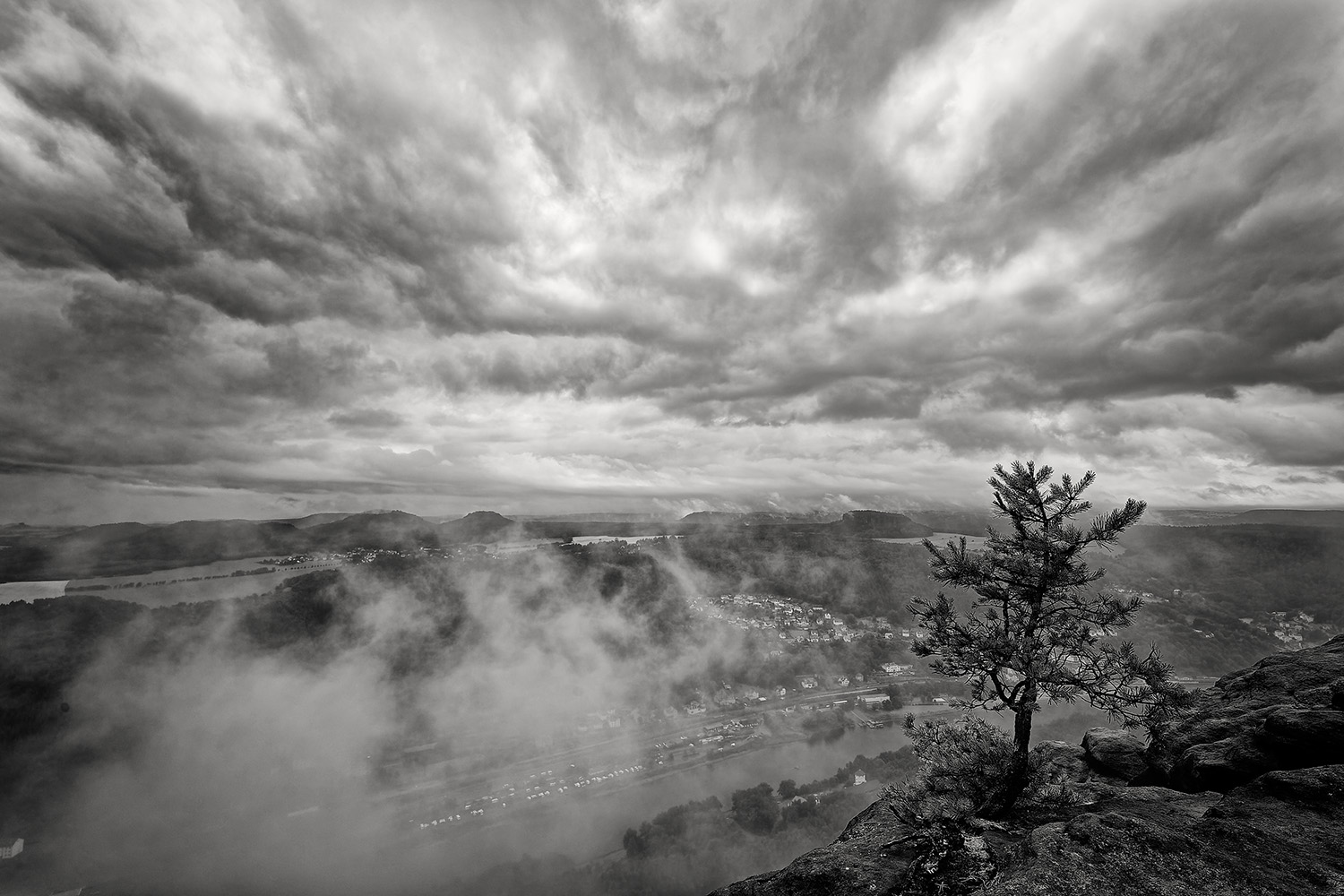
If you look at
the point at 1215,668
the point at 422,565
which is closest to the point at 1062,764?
the point at 422,565

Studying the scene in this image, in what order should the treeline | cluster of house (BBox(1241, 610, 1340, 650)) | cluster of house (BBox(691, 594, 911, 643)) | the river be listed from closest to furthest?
the treeline
the river
cluster of house (BBox(1241, 610, 1340, 650))
cluster of house (BBox(691, 594, 911, 643))

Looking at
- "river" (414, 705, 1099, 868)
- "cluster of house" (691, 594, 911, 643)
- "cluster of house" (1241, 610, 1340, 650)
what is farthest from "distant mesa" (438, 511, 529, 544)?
"cluster of house" (1241, 610, 1340, 650)

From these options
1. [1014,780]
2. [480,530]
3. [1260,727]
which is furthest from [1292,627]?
[480,530]

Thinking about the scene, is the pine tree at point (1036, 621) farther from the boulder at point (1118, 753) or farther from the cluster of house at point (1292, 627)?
the cluster of house at point (1292, 627)

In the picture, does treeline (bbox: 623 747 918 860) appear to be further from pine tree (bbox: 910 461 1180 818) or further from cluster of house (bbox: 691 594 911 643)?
cluster of house (bbox: 691 594 911 643)

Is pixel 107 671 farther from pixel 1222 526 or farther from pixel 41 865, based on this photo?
pixel 1222 526

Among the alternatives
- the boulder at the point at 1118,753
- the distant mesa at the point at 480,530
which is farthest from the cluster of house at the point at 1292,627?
the distant mesa at the point at 480,530

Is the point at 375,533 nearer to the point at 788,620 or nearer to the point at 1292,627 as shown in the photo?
the point at 788,620
